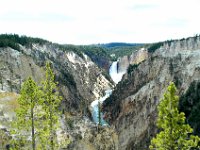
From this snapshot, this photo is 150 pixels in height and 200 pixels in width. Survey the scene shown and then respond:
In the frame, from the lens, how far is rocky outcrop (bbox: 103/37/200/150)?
282 feet

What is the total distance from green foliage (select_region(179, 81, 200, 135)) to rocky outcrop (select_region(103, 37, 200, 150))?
291 centimetres

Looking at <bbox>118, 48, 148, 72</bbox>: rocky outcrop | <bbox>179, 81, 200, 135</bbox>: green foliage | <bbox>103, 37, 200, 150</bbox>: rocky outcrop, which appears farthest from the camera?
<bbox>118, 48, 148, 72</bbox>: rocky outcrop

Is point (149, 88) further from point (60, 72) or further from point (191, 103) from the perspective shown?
→ point (60, 72)

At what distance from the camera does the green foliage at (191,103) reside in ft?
245

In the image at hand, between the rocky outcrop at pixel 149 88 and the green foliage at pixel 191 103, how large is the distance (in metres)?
2.91

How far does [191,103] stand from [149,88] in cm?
1776

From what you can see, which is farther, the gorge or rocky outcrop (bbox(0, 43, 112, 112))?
rocky outcrop (bbox(0, 43, 112, 112))

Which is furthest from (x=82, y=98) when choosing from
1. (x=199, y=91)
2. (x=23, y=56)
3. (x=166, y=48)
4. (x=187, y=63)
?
(x=199, y=91)

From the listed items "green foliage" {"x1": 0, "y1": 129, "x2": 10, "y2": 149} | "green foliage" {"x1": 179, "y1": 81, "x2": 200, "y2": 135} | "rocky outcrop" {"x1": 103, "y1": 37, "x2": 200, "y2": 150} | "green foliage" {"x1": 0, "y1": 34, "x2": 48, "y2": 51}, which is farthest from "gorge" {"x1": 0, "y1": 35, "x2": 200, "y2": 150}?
"green foliage" {"x1": 0, "y1": 129, "x2": 10, "y2": 149}

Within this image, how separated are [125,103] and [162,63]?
537 inches

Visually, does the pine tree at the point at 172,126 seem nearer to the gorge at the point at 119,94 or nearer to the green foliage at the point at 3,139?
the green foliage at the point at 3,139

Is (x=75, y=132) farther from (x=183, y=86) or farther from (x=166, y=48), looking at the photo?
(x=166, y=48)

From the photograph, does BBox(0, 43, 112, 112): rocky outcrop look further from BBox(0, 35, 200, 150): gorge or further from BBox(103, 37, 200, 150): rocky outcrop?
BBox(103, 37, 200, 150): rocky outcrop

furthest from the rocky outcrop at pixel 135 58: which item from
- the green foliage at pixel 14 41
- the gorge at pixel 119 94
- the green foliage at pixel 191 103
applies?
the green foliage at pixel 191 103
